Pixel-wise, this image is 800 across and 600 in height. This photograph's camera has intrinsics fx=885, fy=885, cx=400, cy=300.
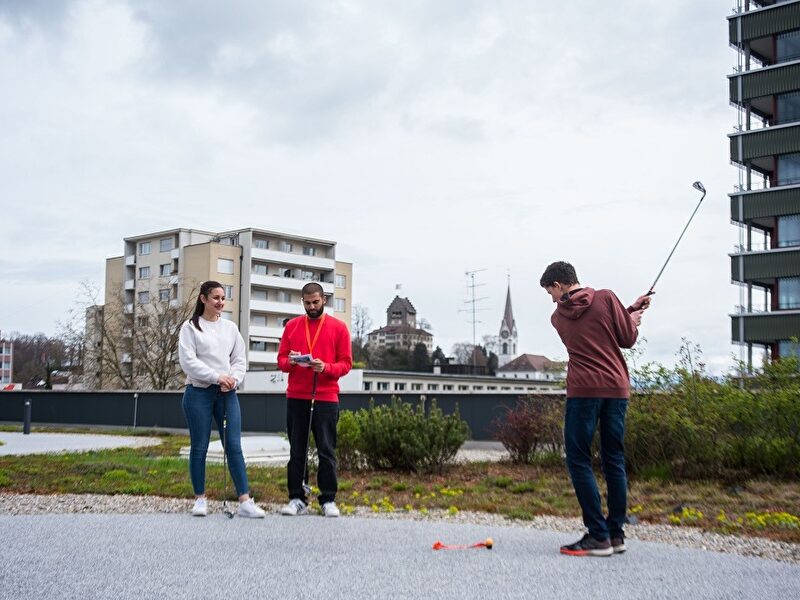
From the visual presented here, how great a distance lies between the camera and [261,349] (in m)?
84.2

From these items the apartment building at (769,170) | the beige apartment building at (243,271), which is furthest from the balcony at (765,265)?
the beige apartment building at (243,271)

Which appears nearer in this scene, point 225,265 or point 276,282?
point 225,265

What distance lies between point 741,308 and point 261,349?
46.7 m

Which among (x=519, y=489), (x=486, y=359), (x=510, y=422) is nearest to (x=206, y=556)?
(x=519, y=489)

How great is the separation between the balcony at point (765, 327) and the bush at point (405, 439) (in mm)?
42469

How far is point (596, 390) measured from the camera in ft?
18.6

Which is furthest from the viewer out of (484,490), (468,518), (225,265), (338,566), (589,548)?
(225,265)

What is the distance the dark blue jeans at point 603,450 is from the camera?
18.6 feet

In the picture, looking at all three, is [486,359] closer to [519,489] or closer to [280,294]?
[280,294]

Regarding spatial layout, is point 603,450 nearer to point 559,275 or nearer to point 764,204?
point 559,275

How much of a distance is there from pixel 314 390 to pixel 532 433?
567 centimetres

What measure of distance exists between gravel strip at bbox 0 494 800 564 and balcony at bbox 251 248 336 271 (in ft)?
253

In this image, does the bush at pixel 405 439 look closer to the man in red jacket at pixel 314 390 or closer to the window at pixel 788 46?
the man in red jacket at pixel 314 390

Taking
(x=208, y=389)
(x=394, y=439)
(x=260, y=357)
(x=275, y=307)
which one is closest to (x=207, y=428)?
(x=208, y=389)
